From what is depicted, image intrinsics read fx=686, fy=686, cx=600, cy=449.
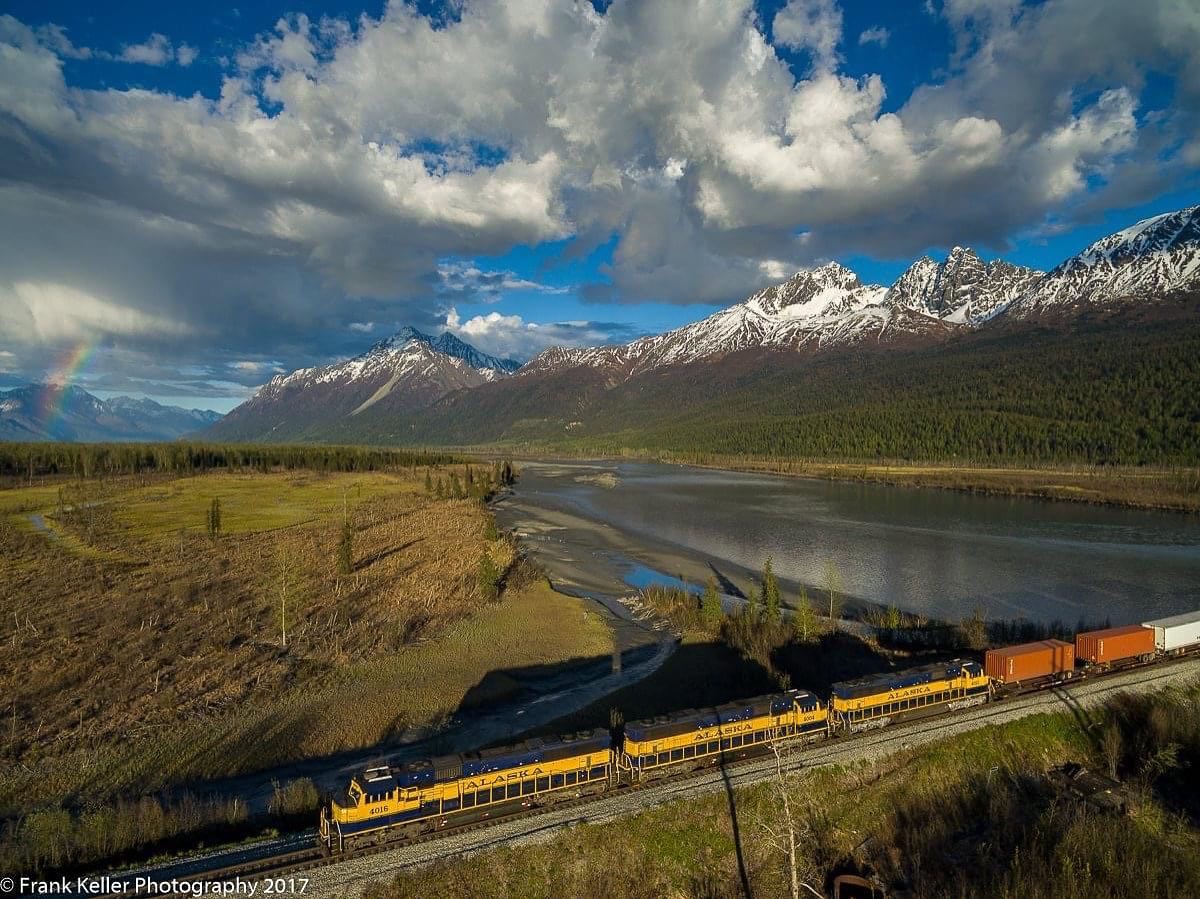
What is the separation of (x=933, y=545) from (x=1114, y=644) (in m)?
52.4

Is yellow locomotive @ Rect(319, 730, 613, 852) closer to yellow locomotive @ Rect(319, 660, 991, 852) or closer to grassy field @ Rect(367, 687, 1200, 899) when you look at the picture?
yellow locomotive @ Rect(319, 660, 991, 852)

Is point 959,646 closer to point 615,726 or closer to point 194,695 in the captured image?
point 615,726

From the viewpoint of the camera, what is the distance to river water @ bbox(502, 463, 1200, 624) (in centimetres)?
6034

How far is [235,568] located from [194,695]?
33.7m

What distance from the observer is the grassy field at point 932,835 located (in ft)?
66.1

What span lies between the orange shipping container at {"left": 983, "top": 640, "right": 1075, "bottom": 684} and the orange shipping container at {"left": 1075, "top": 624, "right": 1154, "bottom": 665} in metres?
1.05

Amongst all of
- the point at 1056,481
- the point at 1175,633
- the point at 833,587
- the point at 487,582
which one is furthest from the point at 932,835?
the point at 1056,481

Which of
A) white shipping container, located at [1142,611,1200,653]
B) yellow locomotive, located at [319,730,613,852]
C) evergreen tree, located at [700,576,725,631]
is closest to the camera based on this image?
yellow locomotive, located at [319,730,613,852]

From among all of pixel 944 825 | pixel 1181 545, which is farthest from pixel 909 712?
pixel 1181 545

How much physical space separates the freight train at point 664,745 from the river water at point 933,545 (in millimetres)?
22627

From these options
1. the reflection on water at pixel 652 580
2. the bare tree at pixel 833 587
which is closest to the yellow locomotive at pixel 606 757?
the bare tree at pixel 833 587

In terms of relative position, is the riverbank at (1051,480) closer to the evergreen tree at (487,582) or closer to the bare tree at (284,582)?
the evergreen tree at (487,582)

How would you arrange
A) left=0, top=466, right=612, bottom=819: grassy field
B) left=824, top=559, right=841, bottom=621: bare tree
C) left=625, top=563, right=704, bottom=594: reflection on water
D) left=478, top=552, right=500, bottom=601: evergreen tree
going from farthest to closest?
left=625, top=563, right=704, bottom=594: reflection on water < left=478, top=552, right=500, bottom=601: evergreen tree < left=824, top=559, right=841, bottom=621: bare tree < left=0, top=466, right=612, bottom=819: grassy field

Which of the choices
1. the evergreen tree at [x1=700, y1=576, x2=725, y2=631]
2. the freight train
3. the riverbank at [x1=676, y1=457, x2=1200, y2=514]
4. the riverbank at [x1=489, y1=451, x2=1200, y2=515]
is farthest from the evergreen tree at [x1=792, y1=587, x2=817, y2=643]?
the riverbank at [x1=676, y1=457, x2=1200, y2=514]
